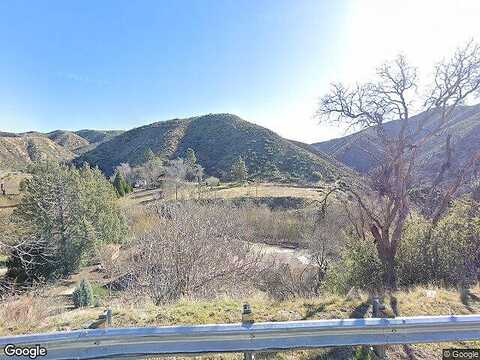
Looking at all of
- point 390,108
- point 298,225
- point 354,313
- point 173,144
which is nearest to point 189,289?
point 354,313

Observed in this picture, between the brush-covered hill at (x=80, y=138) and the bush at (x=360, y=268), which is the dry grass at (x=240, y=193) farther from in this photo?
the brush-covered hill at (x=80, y=138)

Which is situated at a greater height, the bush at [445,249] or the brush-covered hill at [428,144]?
the brush-covered hill at [428,144]

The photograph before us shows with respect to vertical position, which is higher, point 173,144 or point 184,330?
point 173,144

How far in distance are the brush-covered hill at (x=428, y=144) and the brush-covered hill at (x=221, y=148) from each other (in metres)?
9.00

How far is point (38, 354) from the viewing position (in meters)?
2.64

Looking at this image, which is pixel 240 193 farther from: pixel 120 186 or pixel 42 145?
pixel 42 145

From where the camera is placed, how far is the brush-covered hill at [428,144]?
9.57m

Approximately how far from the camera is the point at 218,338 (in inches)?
109

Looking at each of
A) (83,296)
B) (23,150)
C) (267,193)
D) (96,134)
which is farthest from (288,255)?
(96,134)

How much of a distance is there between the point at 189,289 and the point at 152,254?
244 centimetres

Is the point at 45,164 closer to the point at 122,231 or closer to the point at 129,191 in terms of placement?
the point at 122,231

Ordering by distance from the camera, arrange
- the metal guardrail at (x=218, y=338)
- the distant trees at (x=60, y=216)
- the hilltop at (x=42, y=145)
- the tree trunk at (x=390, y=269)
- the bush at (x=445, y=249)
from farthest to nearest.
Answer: the hilltop at (x=42, y=145)
the distant trees at (x=60, y=216)
the tree trunk at (x=390, y=269)
the bush at (x=445, y=249)
the metal guardrail at (x=218, y=338)

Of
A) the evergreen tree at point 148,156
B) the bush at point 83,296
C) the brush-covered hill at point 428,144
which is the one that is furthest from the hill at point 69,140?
the bush at point 83,296

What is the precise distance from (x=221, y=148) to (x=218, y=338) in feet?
248
